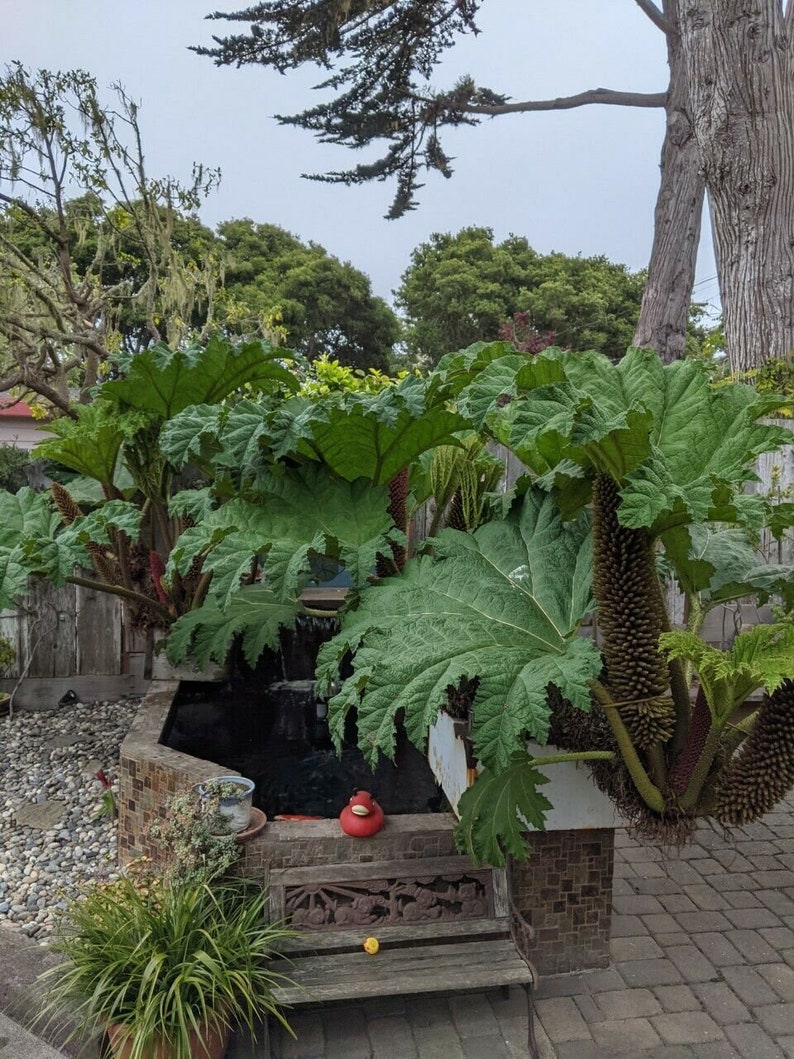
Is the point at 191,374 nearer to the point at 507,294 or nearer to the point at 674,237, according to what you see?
the point at 674,237

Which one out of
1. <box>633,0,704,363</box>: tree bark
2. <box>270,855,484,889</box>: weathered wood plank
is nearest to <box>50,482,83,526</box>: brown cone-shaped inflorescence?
<box>270,855,484,889</box>: weathered wood plank

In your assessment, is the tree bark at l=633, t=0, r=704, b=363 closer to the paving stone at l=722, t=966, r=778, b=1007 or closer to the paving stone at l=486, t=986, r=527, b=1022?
the paving stone at l=722, t=966, r=778, b=1007

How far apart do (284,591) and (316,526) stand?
0.39 metres

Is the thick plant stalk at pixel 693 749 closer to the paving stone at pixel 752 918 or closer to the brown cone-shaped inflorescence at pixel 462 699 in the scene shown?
the brown cone-shaped inflorescence at pixel 462 699

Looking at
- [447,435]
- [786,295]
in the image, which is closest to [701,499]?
[447,435]

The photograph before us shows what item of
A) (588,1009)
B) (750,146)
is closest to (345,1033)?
(588,1009)

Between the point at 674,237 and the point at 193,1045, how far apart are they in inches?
367

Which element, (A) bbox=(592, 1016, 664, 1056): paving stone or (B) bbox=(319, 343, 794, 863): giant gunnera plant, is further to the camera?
(A) bbox=(592, 1016, 664, 1056): paving stone

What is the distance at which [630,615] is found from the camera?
6.86ft

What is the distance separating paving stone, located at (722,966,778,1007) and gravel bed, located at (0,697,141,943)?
2.35m

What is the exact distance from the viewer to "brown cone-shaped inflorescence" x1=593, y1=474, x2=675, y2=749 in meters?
2.09

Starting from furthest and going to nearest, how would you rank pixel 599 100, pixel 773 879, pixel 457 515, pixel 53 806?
1. pixel 599 100
2. pixel 53 806
3. pixel 773 879
4. pixel 457 515

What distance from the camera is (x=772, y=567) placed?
2400mm

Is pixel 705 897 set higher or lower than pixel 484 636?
lower
